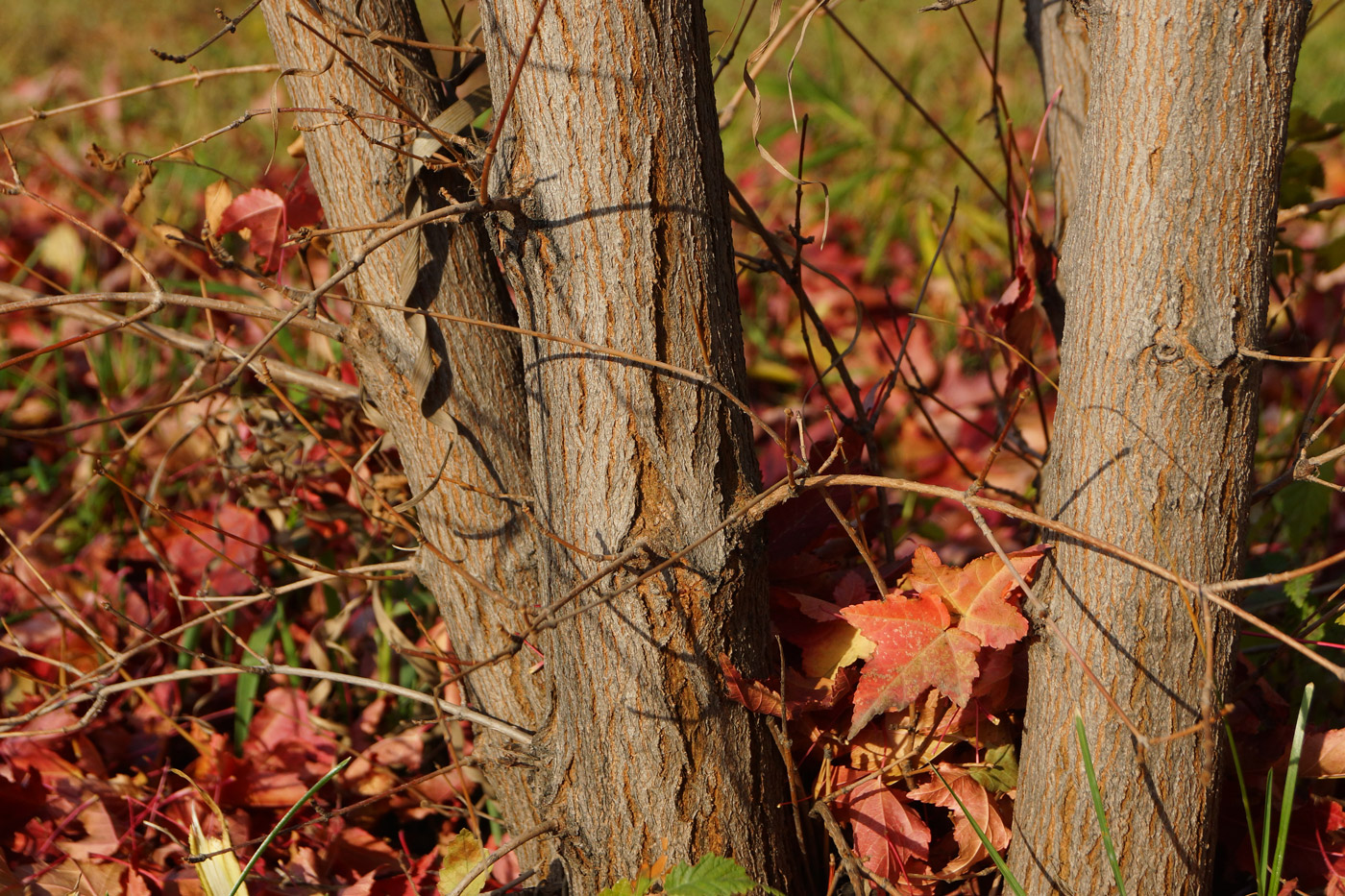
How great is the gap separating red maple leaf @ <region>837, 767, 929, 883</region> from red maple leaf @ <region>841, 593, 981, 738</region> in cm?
11

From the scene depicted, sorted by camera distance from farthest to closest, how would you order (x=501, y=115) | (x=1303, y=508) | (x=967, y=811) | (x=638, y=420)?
(x=1303, y=508)
(x=967, y=811)
(x=638, y=420)
(x=501, y=115)

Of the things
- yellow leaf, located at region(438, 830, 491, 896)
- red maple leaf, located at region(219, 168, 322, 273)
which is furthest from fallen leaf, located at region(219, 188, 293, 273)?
yellow leaf, located at region(438, 830, 491, 896)

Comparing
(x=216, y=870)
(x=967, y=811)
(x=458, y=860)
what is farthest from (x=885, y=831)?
(x=216, y=870)

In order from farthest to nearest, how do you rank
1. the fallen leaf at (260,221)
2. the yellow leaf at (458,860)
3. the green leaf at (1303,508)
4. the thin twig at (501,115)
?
the green leaf at (1303,508)
the fallen leaf at (260,221)
the yellow leaf at (458,860)
the thin twig at (501,115)

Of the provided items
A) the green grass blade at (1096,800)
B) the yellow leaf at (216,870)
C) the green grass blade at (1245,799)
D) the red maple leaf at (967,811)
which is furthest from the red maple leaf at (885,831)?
the yellow leaf at (216,870)

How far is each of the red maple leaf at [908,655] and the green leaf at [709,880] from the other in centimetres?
19

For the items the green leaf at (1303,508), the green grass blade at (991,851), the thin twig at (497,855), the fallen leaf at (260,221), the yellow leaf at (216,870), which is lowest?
the yellow leaf at (216,870)

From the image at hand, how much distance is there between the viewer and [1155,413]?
2.69 ft

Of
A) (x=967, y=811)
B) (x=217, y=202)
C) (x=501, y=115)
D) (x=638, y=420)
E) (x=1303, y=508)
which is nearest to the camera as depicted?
(x=501, y=115)

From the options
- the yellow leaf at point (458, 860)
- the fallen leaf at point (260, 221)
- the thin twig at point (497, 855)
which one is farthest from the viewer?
the fallen leaf at point (260, 221)

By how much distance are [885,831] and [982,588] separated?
28 cm

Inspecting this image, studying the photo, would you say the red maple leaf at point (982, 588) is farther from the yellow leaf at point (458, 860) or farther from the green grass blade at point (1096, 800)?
the yellow leaf at point (458, 860)

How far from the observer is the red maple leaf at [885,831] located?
0.96 metres

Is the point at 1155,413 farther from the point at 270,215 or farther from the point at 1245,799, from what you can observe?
the point at 270,215
